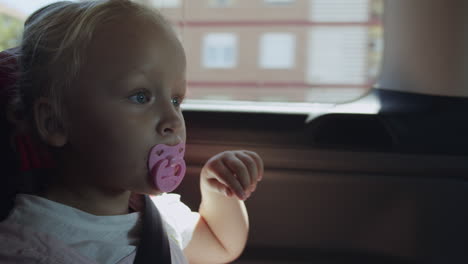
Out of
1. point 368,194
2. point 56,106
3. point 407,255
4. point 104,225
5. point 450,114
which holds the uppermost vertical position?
point 56,106

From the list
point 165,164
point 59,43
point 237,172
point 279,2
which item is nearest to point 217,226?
point 237,172

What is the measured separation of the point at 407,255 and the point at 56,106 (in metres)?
1.21

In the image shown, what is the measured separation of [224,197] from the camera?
4.98 feet

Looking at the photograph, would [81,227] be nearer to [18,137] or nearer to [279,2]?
[18,137]

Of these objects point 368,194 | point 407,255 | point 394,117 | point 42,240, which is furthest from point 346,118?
point 42,240

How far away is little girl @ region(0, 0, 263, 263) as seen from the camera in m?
1.10

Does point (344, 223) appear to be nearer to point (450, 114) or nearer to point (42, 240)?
point (450, 114)

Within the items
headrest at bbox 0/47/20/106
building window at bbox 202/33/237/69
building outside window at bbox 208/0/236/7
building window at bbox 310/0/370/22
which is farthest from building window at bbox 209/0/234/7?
headrest at bbox 0/47/20/106

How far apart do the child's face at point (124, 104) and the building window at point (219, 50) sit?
1.02 metres

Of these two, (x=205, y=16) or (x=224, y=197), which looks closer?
(x=224, y=197)

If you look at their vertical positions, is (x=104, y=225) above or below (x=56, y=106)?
below

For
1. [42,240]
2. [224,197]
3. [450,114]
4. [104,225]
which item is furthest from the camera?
[450,114]

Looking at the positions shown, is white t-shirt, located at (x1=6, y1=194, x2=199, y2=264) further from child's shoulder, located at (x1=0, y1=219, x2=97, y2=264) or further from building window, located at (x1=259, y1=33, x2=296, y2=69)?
building window, located at (x1=259, y1=33, x2=296, y2=69)

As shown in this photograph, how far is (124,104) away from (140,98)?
4 centimetres
